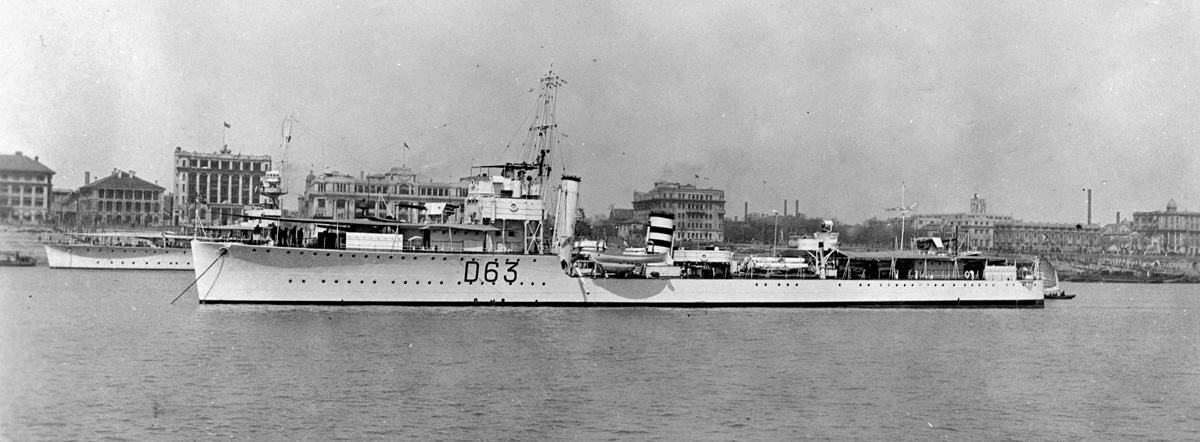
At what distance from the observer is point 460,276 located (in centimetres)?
3484

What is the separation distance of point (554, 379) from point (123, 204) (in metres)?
64.1

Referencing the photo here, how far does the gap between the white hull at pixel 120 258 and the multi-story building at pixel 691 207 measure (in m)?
51.7

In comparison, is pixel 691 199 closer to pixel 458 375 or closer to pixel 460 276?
pixel 460 276

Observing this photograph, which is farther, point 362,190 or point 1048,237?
point 1048,237

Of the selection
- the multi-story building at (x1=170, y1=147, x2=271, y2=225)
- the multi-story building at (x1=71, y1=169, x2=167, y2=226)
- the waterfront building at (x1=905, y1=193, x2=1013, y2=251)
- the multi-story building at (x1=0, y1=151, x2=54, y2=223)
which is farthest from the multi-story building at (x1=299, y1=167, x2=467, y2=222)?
the multi-story building at (x1=0, y1=151, x2=54, y2=223)

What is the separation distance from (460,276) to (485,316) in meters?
3.82

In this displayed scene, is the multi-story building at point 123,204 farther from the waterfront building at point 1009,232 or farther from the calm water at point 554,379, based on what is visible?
the waterfront building at point 1009,232

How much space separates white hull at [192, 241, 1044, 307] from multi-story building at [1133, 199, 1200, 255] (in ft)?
373

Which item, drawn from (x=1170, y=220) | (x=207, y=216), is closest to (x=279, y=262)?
(x=207, y=216)

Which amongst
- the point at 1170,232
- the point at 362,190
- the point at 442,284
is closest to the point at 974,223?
the point at 1170,232

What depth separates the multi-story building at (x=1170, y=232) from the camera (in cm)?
13362

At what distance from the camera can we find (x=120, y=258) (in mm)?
68125

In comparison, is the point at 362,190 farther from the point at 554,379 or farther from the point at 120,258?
the point at 554,379

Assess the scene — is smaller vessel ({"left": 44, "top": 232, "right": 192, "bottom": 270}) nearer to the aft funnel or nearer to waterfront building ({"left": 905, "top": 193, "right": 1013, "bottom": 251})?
the aft funnel
